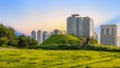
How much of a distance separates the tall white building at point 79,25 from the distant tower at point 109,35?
13.5 ft

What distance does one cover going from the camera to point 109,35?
227 ft

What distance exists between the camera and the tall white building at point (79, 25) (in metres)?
63.8

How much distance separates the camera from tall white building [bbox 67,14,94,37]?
6378 centimetres

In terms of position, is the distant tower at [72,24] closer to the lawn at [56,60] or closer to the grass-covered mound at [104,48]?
the grass-covered mound at [104,48]

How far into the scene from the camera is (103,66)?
16172 millimetres

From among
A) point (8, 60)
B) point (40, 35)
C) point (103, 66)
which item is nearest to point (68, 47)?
point (8, 60)

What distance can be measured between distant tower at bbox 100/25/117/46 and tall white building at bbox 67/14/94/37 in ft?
13.5

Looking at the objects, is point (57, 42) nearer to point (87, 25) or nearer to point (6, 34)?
point (6, 34)

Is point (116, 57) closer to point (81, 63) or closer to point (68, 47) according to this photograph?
point (81, 63)

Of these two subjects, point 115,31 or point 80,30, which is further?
point 115,31

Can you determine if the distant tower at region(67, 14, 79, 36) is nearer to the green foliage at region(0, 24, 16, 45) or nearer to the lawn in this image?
the green foliage at region(0, 24, 16, 45)

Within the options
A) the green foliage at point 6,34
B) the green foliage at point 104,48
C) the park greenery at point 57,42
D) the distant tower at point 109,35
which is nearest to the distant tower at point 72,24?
the distant tower at point 109,35

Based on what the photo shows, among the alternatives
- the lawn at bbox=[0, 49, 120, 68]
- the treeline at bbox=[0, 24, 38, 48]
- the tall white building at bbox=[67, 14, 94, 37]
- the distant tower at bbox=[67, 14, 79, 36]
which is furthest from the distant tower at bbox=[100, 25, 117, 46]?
the lawn at bbox=[0, 49, 120, 68]

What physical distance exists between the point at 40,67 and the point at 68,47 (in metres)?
12.7
